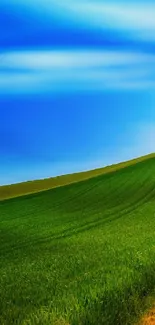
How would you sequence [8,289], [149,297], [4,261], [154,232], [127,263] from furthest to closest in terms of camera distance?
1. [154,232]
2. [4,261]
3. [127,263]
4. [8,289]
5. [149,297]

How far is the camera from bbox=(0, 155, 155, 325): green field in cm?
1137

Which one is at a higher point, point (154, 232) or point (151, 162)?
point (151, 162)

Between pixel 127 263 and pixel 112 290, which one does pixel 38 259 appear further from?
pixel 112 290

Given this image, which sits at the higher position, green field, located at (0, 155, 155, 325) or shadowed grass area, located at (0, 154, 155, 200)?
shadowed grass area, located at (0, 154, 155, 200)

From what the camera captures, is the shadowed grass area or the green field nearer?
the green field

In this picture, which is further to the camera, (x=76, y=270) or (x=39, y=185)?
(x=39, y=185)

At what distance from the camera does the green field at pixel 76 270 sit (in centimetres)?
1137

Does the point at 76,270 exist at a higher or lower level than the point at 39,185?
lower

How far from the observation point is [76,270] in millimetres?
16438

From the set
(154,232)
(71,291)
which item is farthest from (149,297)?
(154,232)

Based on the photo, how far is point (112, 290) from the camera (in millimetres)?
12750

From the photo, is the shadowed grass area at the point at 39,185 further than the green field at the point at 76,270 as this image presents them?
Yes

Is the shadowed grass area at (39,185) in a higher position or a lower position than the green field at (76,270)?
higher

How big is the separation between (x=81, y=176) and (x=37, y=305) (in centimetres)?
7586
